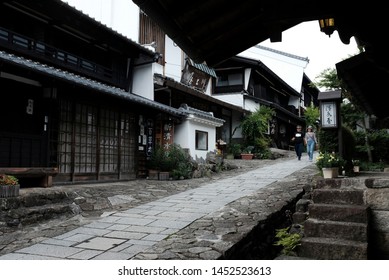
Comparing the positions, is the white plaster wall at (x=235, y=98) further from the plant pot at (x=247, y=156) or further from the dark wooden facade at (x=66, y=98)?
the dark wooden facade at (x=66, y=98)

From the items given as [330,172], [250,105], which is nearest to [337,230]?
[330,172]

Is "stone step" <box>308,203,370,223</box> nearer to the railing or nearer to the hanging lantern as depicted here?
the hanging lantern

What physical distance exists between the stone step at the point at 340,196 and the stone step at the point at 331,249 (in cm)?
71

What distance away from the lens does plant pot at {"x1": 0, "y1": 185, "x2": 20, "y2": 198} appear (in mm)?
5875

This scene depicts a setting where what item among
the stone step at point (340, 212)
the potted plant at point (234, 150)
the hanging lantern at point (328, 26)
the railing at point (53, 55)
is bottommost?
the stone step at point (340, 212)

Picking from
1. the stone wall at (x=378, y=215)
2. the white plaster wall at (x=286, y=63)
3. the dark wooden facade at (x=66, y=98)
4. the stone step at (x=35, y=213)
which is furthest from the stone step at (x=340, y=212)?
the white plaster wall at (x=286, y=63)

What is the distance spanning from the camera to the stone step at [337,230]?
13.7 feet

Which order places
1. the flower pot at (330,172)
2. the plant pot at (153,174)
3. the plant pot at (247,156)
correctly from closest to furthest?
the flower pot at (330,172)
the plant pot at (153,174)
the plant pot at (247,156)

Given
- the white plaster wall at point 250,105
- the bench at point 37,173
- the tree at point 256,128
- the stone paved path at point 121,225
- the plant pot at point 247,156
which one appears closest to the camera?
the stone paved path at point 121,225

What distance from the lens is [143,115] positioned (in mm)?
13125

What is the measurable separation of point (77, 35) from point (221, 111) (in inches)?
514

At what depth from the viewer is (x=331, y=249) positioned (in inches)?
161

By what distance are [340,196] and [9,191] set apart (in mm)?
5586

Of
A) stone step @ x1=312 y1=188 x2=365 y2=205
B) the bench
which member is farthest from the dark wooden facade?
stone step @ x1=312 y1=188 x2=365 y2=205
